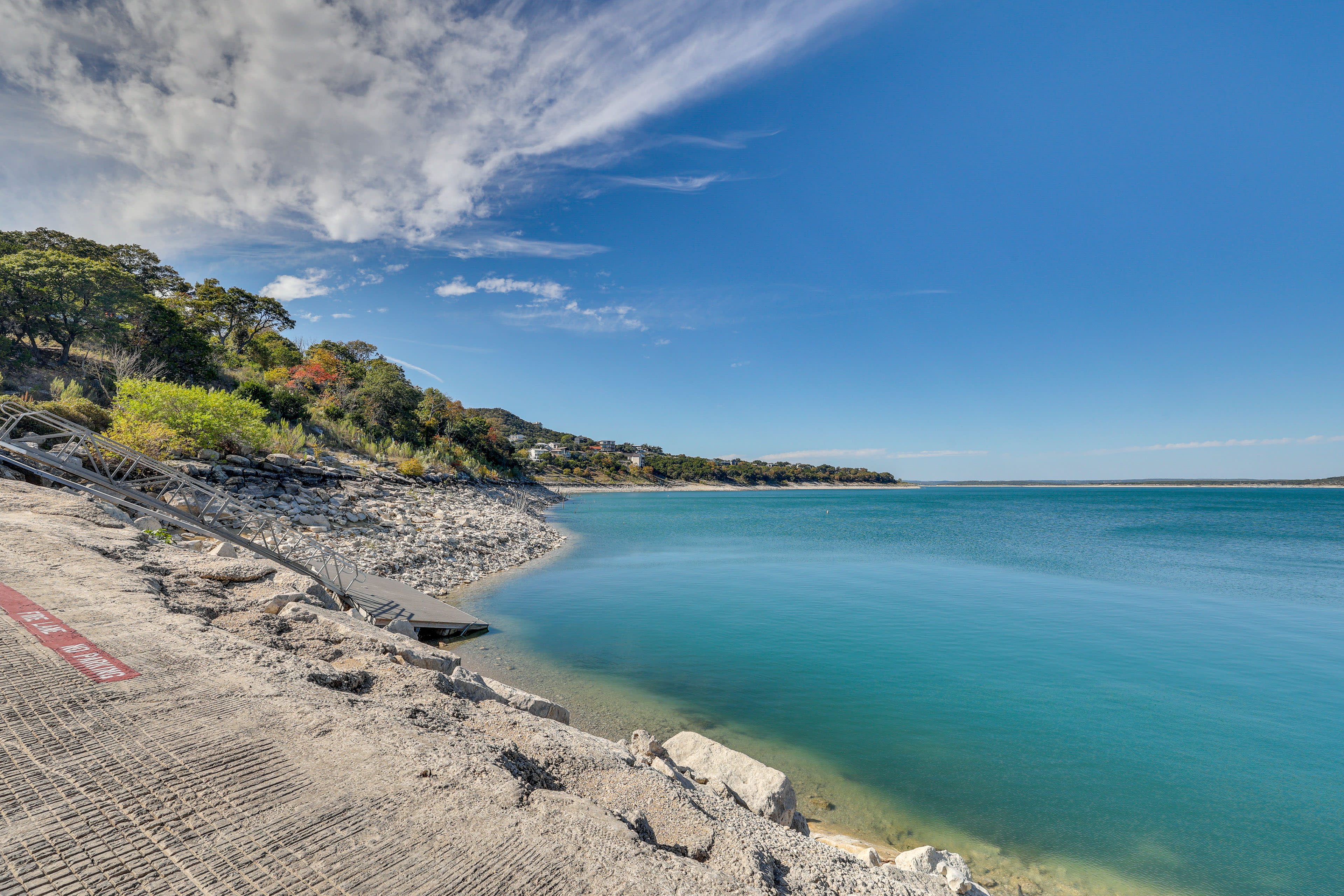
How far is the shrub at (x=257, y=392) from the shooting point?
1058 inches

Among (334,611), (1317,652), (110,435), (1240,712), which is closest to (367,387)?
(110,435)

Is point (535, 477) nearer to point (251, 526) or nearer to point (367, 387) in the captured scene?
point (367, 387)

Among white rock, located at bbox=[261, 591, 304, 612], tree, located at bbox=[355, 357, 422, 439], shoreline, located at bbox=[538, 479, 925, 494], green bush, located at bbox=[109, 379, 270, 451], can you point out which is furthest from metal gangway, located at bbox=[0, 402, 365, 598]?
shoreline, located at bbox=[538, 479, 925, 494]

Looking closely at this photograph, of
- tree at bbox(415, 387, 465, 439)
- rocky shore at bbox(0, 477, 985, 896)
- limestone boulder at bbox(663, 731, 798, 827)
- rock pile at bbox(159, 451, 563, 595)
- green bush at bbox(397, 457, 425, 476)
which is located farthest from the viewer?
tree at bbox(415, 387, 465, 439)

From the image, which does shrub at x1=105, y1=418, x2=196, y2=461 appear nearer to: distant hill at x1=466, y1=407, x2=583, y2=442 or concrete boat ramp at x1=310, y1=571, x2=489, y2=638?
concrete boat ramp at x1=310, y1=571, x2=489, y2=638

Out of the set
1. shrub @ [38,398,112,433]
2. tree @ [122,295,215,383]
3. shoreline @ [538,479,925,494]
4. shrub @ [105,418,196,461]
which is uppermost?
tree @ [122,295,215,383]

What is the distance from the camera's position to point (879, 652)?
1296 cm

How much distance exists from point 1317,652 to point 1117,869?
1445 centimetres

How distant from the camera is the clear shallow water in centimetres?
668

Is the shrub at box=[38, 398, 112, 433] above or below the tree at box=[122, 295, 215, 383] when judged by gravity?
below

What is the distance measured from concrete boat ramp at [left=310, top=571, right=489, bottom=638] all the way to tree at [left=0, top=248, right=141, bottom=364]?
24947mm

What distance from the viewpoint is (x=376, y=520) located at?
19.6m

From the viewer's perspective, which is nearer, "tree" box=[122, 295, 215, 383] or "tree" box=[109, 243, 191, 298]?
"tree" box=[122, 295, 215, 383]

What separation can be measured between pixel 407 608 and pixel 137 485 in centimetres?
616
